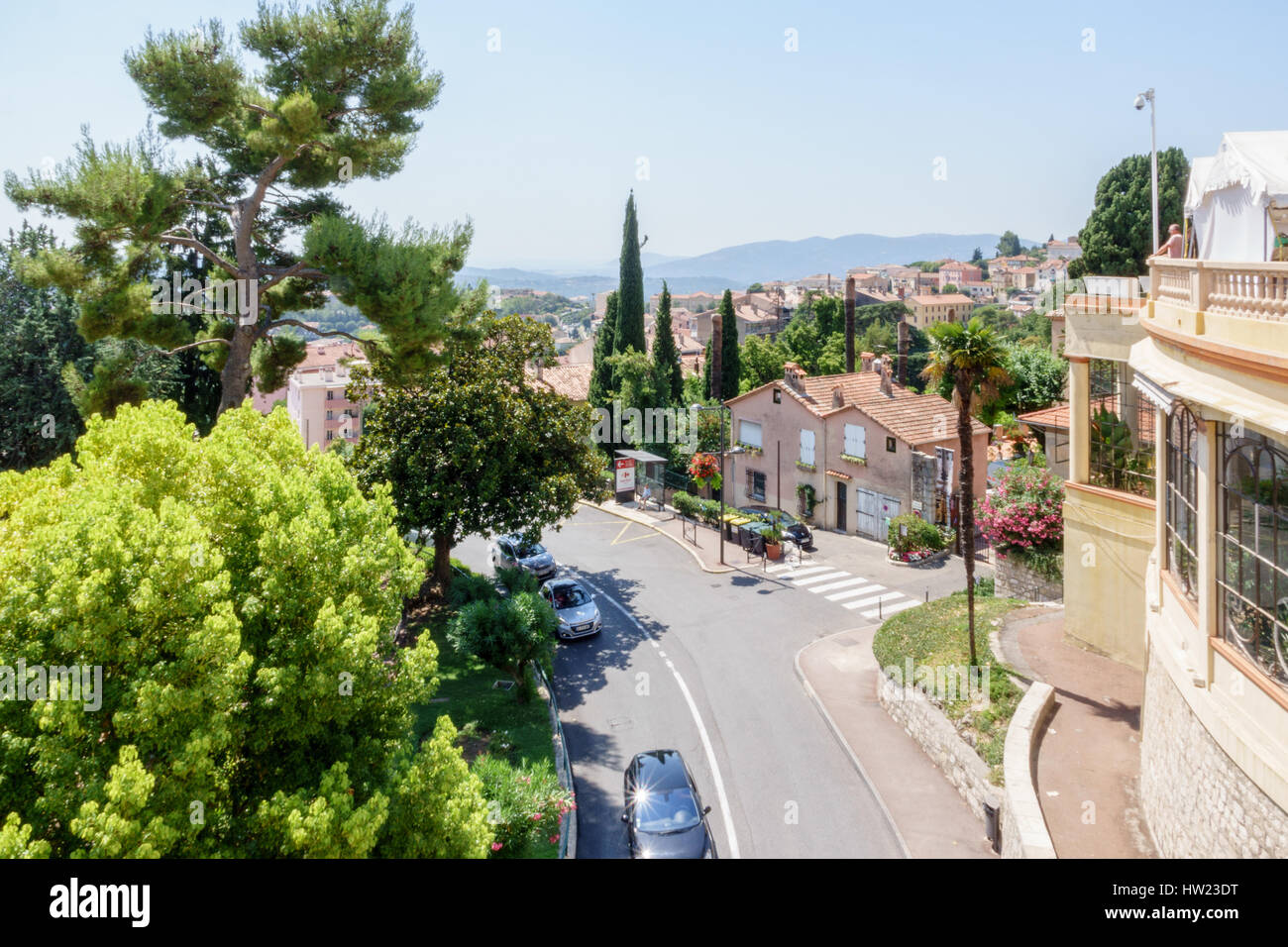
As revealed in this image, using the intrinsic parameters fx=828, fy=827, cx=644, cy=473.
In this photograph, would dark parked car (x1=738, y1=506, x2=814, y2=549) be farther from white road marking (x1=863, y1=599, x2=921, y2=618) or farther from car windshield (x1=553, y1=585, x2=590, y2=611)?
car windshield (x1=553, y1=585, x2=590, y2=611)

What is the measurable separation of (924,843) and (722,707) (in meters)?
6.56

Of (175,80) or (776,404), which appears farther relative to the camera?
(776,404)

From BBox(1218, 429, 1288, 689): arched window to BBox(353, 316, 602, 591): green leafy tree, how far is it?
17167mm

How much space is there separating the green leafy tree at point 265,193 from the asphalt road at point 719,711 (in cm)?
1015

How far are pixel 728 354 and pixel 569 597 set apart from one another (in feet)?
120

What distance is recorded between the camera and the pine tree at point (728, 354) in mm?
57406

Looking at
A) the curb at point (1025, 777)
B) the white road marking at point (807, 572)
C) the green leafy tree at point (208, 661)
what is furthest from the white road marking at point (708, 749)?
the green leafy tree at point (208, 661)

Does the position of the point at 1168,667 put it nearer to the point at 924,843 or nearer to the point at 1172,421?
the point at 1172,421

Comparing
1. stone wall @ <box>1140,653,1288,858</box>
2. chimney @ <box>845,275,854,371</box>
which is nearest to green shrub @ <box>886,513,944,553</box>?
stone wall @ <box>1140,653,1288,858</box>

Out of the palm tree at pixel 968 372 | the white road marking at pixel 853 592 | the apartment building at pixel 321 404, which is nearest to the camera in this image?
the palm tree at pixel 968 372

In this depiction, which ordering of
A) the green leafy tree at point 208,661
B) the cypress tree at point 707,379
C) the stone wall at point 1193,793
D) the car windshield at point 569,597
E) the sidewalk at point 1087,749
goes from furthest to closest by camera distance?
the cypress tree at point 707,379
the car windshield at point 569,597
the sidewalk at point 1087,749
the stone wall at point 1193,793
the green leafy tree at point 208,661

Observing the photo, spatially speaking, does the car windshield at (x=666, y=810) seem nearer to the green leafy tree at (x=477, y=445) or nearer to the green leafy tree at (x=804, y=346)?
the green leafy tree at (x=477, y=445)

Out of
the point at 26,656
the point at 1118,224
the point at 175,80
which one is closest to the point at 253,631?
the point at 26,656
